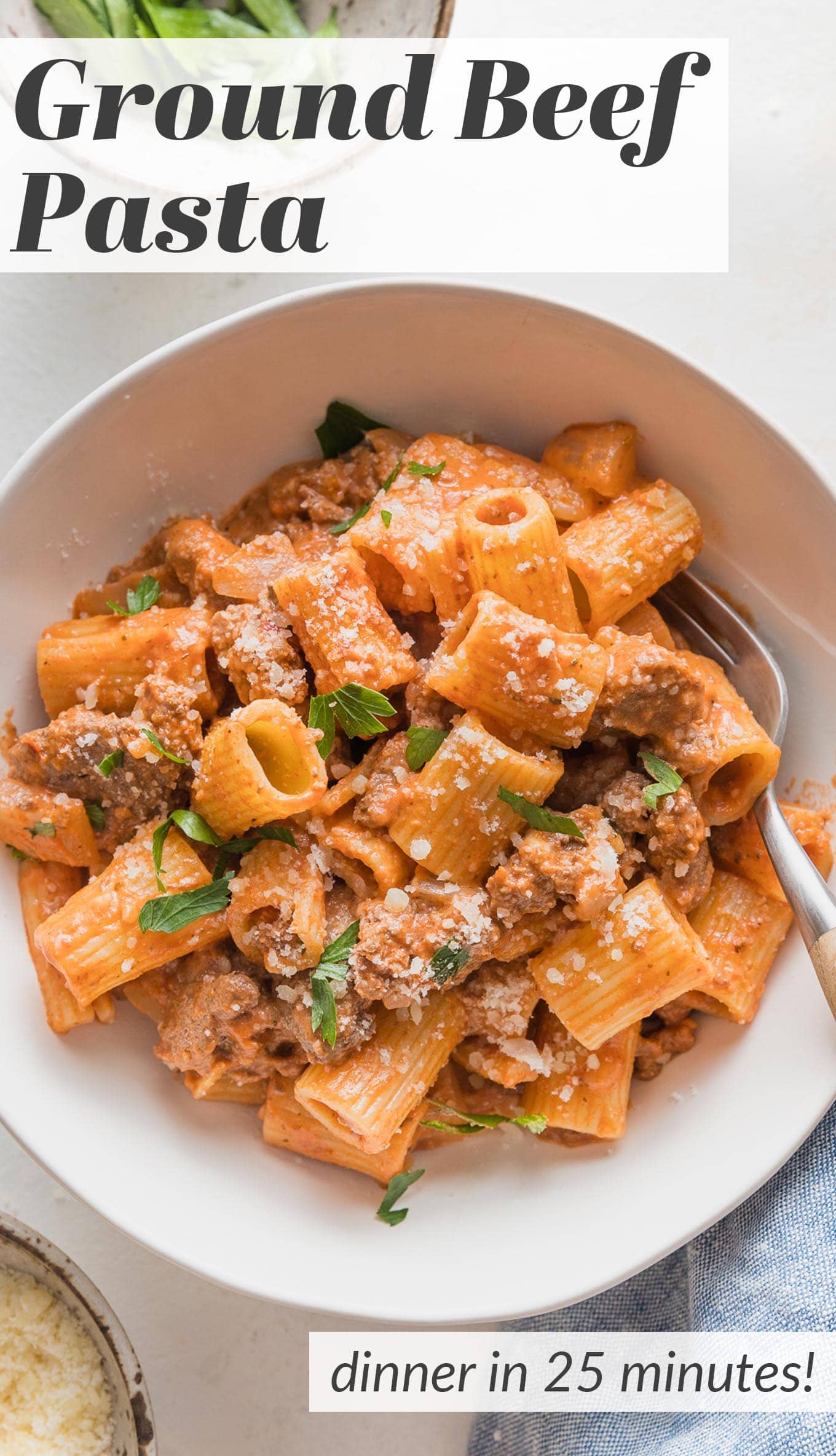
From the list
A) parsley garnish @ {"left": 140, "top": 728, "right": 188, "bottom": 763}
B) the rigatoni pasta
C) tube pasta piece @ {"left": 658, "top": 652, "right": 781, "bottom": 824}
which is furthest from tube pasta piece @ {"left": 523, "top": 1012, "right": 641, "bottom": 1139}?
parsley garnish @ {"left": 140, "top": 728, "right": 188, "bottom": 763}

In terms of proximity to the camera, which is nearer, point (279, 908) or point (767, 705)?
point (279, 908)

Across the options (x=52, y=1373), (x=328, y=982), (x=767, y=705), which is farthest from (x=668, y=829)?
(x=52, y=1373)

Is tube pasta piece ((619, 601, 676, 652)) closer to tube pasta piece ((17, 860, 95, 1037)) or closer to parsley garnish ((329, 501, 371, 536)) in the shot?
parsley garnish ((329, 501, 371, 536))

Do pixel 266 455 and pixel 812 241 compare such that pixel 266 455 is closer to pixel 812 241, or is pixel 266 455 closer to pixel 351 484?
pixel 351 484

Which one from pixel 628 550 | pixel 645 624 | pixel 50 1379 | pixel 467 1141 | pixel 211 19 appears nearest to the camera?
pixel 628 550

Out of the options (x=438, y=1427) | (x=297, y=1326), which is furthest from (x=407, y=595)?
(x=438, y=1427)

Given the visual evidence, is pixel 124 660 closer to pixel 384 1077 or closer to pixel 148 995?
pixel 148 995
